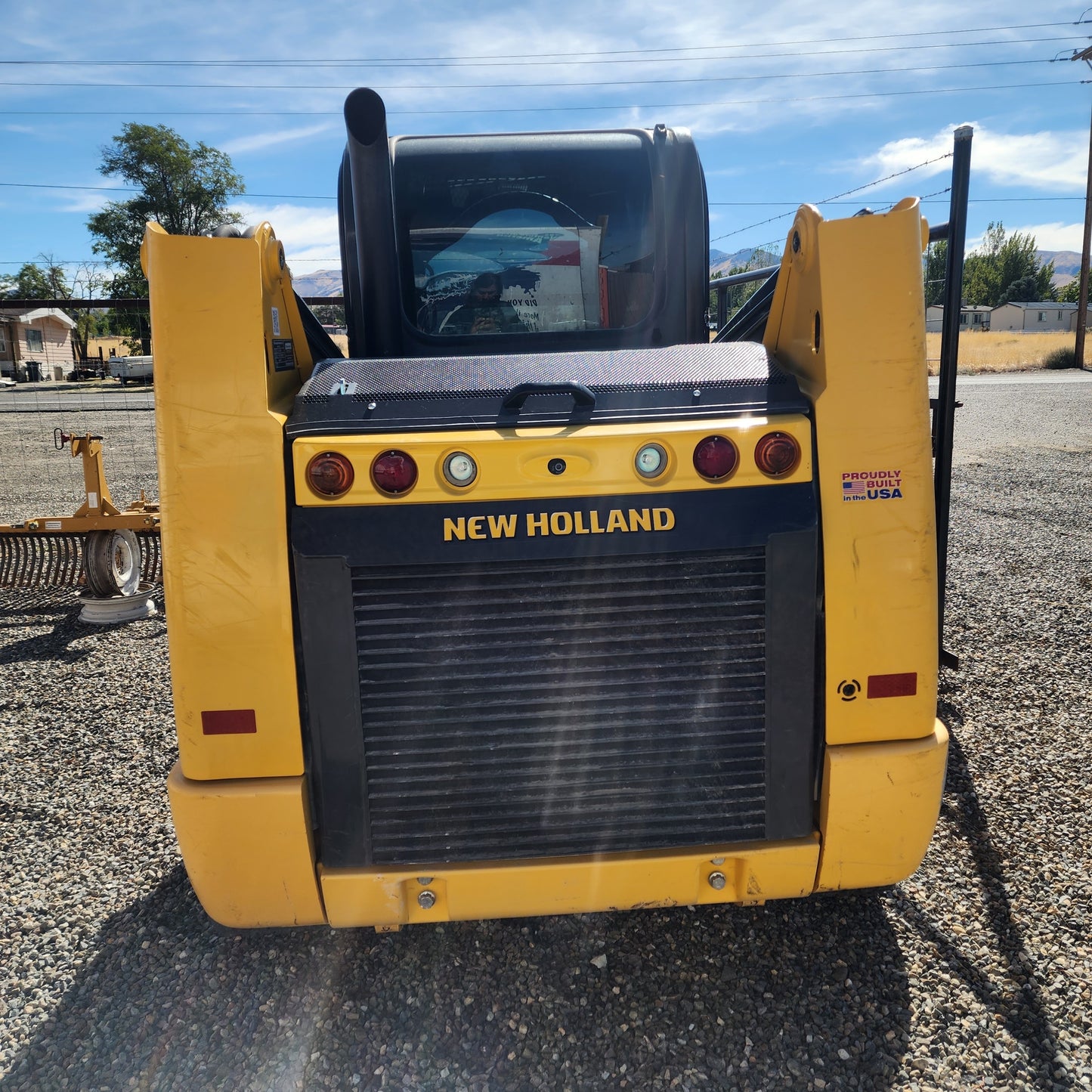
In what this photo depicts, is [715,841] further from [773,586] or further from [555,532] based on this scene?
[555,532]

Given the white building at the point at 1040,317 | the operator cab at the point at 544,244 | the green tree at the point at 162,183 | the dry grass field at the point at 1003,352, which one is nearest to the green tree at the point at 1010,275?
the white building at the point at 1040,317

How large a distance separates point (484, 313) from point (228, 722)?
1909mm

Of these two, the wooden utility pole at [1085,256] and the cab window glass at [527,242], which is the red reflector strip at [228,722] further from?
the wooden utility pole at [1085,256]

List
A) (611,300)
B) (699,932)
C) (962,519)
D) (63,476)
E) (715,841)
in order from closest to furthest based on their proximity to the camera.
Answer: (715,841) < (699,932) < (611,300) < (962,519) < (63,476)

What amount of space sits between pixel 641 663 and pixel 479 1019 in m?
1.11

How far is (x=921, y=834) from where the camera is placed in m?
2.38

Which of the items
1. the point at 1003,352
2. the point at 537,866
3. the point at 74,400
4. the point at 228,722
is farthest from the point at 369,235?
the point at 1003,352

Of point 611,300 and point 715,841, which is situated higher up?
point 611,300

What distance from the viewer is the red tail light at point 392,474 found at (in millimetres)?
2143

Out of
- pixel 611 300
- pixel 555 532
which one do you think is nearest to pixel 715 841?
pixel 555 532

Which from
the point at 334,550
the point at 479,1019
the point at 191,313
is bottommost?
the point at 479,1019

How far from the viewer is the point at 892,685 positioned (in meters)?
2.28

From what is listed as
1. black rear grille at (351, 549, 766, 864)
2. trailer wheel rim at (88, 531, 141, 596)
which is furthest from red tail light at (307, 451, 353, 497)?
trailer wheel rim at (88, 531, 141, 596)

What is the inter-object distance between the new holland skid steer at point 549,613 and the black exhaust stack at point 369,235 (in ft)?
2.22
